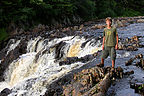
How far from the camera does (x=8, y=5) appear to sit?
2781 cm

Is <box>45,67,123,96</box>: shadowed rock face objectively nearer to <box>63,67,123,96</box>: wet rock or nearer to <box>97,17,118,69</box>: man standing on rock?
<box>63,67,123,96</box>: wet rock

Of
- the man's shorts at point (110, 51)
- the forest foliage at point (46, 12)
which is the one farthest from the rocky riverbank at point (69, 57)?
the forest foliage at point (46, 12)

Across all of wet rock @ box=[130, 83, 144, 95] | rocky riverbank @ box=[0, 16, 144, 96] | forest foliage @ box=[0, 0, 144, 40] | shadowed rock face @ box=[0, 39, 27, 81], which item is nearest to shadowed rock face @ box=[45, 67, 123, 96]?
rocky riverbank @ box=[0, 16, 144, 96]

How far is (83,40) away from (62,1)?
66.6ft

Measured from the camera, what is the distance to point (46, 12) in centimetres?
3222

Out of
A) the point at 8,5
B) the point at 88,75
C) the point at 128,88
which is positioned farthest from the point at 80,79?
the point at 8,5

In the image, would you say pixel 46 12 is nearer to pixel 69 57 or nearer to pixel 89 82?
pixel 69 57

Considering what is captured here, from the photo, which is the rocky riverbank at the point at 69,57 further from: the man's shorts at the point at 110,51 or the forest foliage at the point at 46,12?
the forest foliage at the point at 46,12

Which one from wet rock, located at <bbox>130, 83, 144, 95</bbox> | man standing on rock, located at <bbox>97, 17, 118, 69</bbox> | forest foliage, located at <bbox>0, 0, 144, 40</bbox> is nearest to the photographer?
wet rock, located at <bbox>130, 83, 144, 95</bbox>

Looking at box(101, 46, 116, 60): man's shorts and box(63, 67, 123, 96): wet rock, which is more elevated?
box(101, 46, 116, 60): man's shorts

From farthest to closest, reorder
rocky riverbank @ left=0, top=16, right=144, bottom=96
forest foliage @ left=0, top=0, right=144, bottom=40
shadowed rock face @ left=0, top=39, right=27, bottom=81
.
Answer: forest foliage @ left=0, top=0, right=144, bottom=40 → shadowed rock face @ left=0, top=39, right=27, bottom=81 → rocky riverbank @ left=0, top=16, right=144, bottom=96

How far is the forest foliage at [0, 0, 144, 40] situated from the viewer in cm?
2720

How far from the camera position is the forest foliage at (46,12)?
27203 mm

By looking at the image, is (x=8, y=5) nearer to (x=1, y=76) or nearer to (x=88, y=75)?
(x=1, y=76)
